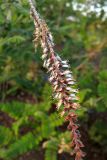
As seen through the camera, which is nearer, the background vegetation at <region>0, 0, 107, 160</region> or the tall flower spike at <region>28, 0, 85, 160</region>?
the tall flower spike at <region>28, 0, 85, 160</region>

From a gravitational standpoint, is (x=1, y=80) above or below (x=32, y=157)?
above

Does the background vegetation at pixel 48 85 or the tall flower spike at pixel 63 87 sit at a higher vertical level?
the background vegetation at pixel 48 85

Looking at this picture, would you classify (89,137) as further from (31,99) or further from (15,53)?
(15,53)

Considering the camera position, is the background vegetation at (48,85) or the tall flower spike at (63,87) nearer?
the tall flower spike at (63,87)

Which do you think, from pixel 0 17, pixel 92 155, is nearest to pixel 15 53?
pixel 0 17

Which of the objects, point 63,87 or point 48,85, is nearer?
point 63,87

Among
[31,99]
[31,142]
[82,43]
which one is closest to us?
[31,142]

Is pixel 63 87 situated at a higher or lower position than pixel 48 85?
lower

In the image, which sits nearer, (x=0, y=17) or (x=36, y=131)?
(x=0, y=17)
